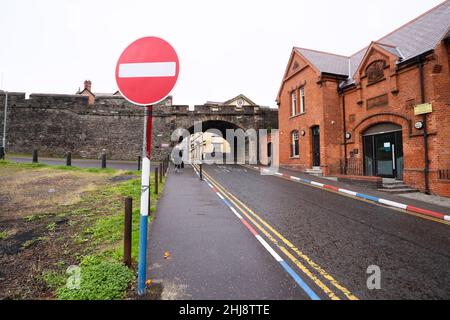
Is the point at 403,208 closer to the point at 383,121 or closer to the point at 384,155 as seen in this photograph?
the point at 384,155

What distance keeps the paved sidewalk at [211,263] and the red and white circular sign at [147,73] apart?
8.18 feet

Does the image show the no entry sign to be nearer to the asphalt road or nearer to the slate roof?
the asphalt road

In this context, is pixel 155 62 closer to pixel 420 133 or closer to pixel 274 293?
pixel 274 293

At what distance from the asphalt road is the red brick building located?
5274 mm

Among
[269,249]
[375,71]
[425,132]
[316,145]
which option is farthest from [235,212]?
[375,71]

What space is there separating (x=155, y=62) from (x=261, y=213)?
5277mm

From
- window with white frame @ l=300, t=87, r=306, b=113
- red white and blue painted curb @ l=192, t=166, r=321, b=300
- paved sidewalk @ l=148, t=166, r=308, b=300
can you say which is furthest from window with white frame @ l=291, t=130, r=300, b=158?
paved sidewalk @ l=148, t=166, r=308, b=300

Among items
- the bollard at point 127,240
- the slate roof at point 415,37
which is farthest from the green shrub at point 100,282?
the slate roof at point 415,37

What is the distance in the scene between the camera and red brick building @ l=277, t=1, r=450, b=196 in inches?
396

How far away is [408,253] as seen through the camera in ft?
13.7

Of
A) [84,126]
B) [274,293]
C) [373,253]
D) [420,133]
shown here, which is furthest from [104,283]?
[84,126]

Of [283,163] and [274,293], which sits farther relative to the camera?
[283,163]

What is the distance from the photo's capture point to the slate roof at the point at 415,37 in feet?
Answer: 35.6

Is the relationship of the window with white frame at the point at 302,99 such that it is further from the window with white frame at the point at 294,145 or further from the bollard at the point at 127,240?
the bollard at the point at 127,240
